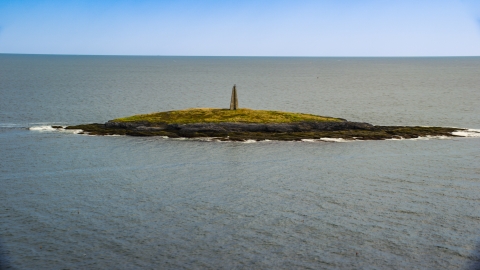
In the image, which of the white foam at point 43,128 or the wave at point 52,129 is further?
the white foam at point 43,128

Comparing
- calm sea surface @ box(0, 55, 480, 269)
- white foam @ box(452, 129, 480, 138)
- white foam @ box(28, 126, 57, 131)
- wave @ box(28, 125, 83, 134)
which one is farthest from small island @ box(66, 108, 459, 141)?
calm sea surface @ box(0, 55, 480, 269)

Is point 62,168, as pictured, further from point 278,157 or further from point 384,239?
point 384,239

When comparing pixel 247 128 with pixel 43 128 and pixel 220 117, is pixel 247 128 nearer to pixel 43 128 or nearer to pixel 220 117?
pixel 220 117

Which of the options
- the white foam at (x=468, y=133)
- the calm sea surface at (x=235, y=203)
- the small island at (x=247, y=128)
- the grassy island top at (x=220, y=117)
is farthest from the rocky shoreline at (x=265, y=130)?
the calm sea surface at (x=235, y=203)

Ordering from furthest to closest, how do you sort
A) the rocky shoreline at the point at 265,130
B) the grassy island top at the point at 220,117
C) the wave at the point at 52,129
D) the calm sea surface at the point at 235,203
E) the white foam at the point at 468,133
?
the grassy island top at the point at 220,117 < the wave at the point at 52,129 < the white foam at the point at 468,133 < the rocky shoreline at the point at 265,130 < the calm sea surface at the point at 235,203

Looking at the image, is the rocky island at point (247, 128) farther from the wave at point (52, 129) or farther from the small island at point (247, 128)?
the wave at point (52, 129)

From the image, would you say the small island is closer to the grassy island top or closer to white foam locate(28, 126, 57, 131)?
the grassy island top

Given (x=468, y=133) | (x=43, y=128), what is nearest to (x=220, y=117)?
(x=43, y=128)
